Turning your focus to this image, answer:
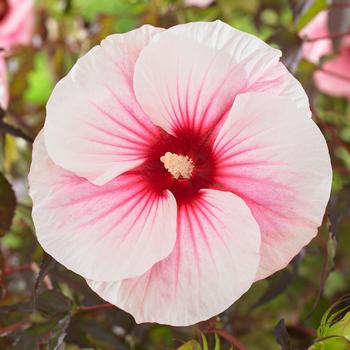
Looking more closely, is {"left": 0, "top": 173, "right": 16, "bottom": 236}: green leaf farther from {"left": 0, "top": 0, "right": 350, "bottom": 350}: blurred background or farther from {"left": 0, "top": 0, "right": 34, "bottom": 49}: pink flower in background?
{"left": 0, "top": 0, "right": 34, "bottom": 49}: pink flower in background

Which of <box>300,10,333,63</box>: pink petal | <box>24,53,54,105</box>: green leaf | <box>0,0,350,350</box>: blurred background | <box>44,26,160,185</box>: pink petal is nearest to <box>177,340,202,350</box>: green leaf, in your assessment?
<box>0,0,350,350</box>: blurred background

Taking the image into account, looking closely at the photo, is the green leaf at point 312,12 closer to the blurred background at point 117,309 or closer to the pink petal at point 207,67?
the blurred background at point 117,309

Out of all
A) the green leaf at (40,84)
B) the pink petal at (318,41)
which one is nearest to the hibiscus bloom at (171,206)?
the pink petal at (318,41)

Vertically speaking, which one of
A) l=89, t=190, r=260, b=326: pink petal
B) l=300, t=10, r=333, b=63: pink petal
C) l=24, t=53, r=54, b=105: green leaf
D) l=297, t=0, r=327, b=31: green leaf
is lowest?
l=24, t=53, r=54, b=105: green leaf

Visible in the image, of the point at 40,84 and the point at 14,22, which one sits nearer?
the point at 14,22

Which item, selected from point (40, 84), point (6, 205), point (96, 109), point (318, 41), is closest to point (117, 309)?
point (6, 205)

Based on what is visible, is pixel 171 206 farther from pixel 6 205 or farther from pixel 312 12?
pixel 312 12

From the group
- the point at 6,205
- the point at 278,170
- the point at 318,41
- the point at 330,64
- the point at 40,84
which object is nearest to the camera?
the point at 278,170
